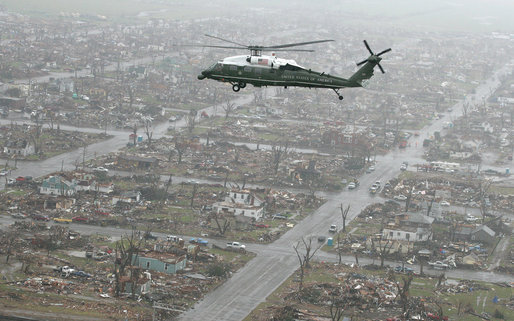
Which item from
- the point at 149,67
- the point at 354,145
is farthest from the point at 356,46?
the point at 354,145

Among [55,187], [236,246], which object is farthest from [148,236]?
[55,187]

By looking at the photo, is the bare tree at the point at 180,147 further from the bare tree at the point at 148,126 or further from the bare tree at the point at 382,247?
the bare tree at the point at 382,247

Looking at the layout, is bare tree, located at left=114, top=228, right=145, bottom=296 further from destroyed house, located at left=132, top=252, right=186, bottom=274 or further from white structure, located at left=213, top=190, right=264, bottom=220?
white structure, located at left=213, top=190, right=264, bottom=220

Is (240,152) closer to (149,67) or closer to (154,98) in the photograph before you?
(154,98)

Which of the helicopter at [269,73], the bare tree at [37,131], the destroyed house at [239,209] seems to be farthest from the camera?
the bare tree at [37,131]

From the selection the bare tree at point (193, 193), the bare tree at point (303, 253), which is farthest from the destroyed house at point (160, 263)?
the bare tree at point (193, 193)

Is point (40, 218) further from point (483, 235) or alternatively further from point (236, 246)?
point (483, 235)
